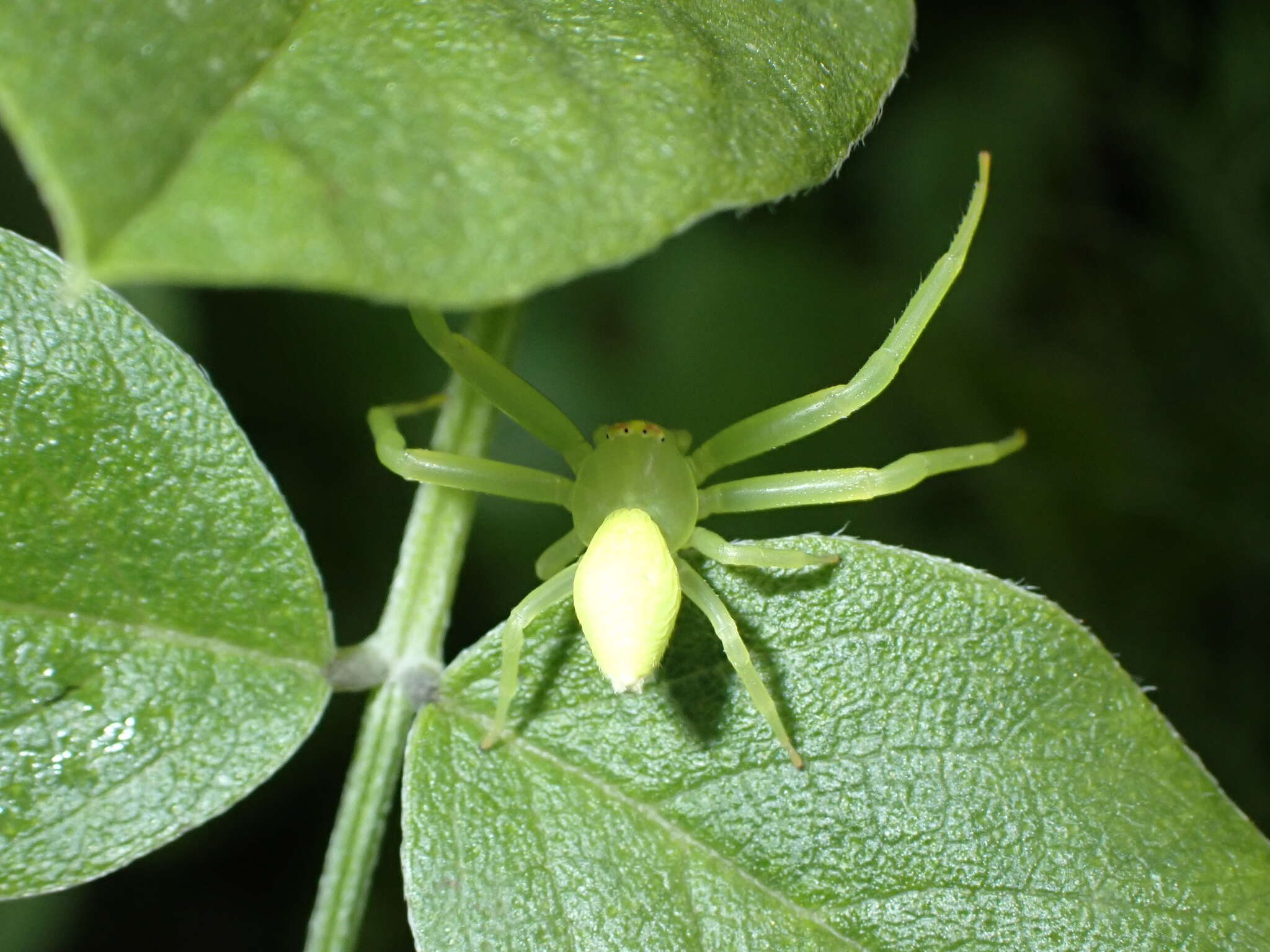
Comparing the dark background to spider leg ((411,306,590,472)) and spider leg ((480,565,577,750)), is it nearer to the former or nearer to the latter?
spider leg ((411,306,590,472))

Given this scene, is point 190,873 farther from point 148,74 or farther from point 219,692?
point 148,74

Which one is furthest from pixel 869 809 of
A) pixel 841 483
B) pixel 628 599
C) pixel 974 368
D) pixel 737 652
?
pixel 974 368

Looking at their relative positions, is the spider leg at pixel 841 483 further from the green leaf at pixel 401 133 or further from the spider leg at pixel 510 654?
the green leaf at pixel 401 133

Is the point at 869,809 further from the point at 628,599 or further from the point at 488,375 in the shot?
the point at 488,375

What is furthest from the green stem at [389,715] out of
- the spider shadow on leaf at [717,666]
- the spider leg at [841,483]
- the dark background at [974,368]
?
the dark background at [974,368]

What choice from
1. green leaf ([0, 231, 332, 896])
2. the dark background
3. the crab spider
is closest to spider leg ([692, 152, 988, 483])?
the crab spider

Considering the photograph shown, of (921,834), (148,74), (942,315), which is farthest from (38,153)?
(942,315)

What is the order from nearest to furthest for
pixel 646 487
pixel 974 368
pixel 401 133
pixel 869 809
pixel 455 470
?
1. pixel 401 133
2. pixel 869 809
3. pixel 455 470
4. pixel 646 487
5. pixel 974 368
